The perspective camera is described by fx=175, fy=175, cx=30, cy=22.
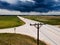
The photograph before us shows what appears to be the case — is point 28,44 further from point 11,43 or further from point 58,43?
point 58,43

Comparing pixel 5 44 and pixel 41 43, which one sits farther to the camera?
pixel 41 43

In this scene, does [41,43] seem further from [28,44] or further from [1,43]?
[1,43]

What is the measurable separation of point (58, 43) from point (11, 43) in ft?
19.5

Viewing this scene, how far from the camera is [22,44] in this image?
69.7 ft

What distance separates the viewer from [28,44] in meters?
21.2

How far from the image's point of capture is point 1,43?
21.6 m

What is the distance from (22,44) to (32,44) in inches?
49.8

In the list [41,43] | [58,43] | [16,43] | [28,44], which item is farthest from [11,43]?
[58,43]

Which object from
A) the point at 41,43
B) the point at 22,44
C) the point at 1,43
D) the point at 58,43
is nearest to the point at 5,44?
the point at 1,43

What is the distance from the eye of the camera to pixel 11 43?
21.8 metres

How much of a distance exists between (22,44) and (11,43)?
1501 millimetres

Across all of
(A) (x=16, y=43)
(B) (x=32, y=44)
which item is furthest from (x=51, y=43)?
(A) (x=16, y=43)

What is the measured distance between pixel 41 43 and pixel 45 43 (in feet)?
1.69

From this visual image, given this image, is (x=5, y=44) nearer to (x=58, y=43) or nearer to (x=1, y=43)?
(x=1, y=43)
